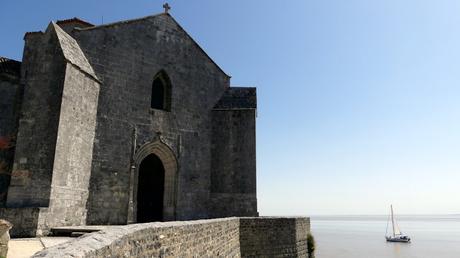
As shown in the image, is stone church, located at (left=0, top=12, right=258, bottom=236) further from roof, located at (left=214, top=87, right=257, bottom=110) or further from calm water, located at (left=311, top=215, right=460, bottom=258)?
calm water, located at (left=311, top=215, right=460, bottom=258)

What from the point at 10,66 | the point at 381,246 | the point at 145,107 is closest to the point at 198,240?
the point at 145,107

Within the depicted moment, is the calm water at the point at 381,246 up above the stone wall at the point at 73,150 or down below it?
below

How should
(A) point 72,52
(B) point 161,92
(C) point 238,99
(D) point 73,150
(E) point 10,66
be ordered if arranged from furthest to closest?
(C) point 238,99
(B) point 161,92
(A) point 72,52
(E) point 10,66
(D) point 73,150

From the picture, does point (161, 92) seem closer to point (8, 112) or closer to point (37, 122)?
point (37, 122)

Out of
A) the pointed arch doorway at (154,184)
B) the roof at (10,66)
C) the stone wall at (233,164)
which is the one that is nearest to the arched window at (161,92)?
the pointed arch doorway at (154,184)

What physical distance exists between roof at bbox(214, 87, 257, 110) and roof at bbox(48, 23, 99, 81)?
6.14 metres

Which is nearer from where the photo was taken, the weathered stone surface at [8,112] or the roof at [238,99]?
the weathered stone surface at [8,112]

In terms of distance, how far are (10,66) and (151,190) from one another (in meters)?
7.61

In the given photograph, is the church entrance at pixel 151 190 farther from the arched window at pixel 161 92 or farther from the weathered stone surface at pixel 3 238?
the weathered stone surface at pixel 3 238

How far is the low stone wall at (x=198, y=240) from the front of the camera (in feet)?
14.1

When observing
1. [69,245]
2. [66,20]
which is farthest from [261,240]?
[66,20]

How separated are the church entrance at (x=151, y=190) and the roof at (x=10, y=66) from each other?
20.7 ft

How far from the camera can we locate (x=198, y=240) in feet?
28.8

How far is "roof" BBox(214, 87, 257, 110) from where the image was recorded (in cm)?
1784
